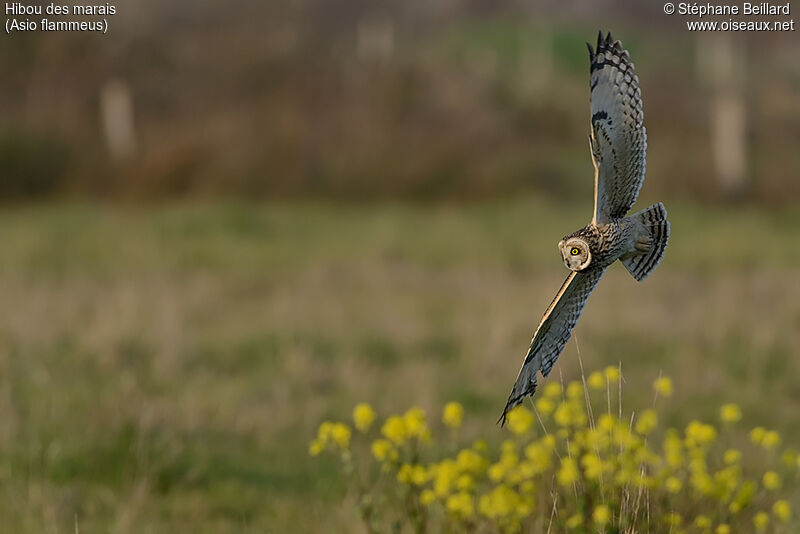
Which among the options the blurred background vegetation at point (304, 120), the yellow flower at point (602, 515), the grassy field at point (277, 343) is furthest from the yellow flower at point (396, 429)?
the blurred background vegetation at point (304, 120)

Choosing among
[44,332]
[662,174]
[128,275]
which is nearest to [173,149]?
Result: [128,275]

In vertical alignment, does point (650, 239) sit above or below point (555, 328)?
above

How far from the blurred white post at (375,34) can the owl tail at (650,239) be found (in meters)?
25.5

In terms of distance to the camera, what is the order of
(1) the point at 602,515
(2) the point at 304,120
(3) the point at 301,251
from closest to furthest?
(1) the point at 602,515
(3) the point at 301,251
(2) the point at 304,120

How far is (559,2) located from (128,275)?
42.1 meters

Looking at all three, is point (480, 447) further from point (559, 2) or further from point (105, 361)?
point (559, 2)

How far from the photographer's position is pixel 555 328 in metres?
1.77

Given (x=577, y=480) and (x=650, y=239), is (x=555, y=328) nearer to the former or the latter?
(x=650, y=239)

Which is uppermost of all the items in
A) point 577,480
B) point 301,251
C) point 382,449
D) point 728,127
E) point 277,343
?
point 728,127

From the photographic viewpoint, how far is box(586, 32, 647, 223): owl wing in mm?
1650

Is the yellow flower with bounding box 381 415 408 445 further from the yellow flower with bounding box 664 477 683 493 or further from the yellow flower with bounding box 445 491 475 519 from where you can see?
the yellow flower with bounding box 664 477 683 493

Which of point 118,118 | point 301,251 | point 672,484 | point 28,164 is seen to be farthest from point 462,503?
point 118,118

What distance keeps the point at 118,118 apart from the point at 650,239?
19899mm

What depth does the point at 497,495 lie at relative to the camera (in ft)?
9.28
